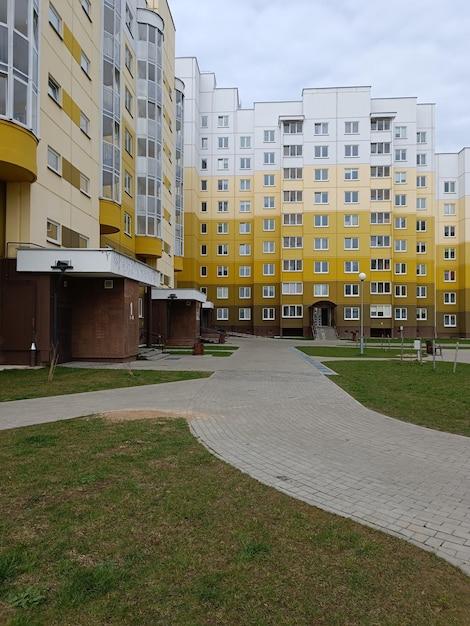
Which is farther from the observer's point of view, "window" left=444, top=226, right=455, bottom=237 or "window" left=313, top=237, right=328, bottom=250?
"window" left=444, top=226, right=455, bottom=237

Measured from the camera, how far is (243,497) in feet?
15.4

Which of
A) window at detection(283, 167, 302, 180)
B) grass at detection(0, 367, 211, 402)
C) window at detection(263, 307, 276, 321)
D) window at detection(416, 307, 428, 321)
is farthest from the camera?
window at detection(263, 307, 276, 321)

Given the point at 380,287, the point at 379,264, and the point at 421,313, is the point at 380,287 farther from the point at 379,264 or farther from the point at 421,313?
the point at 421,313

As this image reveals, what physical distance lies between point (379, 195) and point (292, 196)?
945 centimetres

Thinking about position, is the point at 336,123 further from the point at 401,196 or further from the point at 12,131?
the point at 12,131

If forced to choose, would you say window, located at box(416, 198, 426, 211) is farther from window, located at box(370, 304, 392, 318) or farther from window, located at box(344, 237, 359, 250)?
window, located at box(370, 304, 392, 318)

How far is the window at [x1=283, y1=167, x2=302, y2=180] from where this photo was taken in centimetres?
5178

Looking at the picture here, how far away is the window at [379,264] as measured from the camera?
5059cm

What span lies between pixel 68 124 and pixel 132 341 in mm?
9850

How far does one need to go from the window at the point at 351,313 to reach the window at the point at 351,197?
38.1ft

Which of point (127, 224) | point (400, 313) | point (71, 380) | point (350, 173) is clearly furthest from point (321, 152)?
point (71, 380)

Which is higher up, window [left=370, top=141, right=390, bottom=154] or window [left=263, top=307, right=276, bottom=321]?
window [left=370, top=141, right=390, bottom=154]

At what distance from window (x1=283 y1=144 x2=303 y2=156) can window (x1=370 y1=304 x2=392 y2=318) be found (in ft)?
61.6

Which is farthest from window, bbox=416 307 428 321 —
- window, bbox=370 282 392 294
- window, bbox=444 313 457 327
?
window, bbox=444 313 457 327
